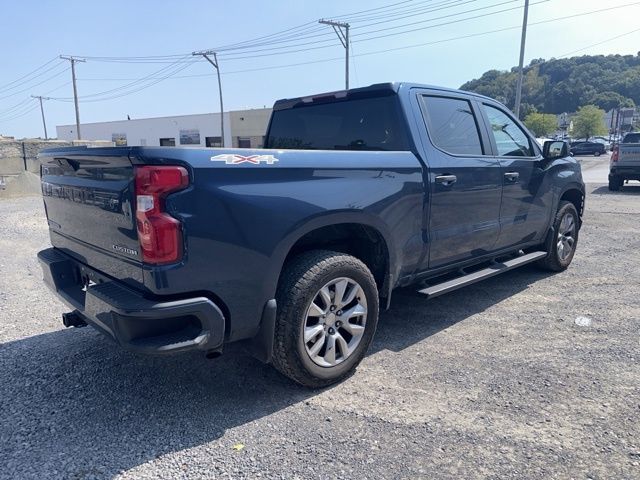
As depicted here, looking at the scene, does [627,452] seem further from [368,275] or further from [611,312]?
[611,312]

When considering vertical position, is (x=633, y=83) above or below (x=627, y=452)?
above

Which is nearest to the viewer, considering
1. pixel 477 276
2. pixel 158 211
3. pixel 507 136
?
pixel 158 211

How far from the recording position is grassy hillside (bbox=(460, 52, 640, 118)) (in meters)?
89.7

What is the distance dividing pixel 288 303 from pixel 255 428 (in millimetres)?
736

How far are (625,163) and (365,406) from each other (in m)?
15.2

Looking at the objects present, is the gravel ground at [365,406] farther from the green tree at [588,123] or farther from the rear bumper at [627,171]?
the green tree at [588,123]

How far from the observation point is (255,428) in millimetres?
2822

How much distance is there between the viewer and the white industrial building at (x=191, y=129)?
161 ft

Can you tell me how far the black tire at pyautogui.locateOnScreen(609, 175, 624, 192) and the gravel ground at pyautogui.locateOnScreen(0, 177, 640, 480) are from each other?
496 inches

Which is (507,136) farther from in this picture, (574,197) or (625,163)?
(625,163)

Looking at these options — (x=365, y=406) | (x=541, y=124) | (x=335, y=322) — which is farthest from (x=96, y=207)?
(x=541, y=124)

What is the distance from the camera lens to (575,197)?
6.18 metres

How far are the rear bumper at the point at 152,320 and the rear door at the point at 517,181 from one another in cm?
317

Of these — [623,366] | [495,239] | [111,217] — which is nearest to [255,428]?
[111,217]
